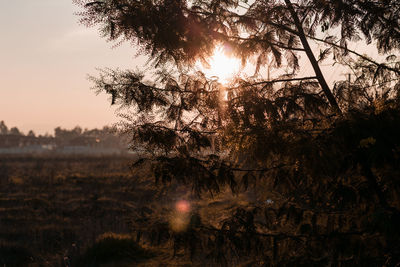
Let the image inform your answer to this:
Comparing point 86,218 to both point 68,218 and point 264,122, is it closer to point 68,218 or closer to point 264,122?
point 68,218

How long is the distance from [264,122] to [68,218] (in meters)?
11.3

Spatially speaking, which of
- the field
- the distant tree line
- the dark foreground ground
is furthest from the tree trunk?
the distant tree line

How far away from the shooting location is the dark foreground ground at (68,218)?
880 centimetres

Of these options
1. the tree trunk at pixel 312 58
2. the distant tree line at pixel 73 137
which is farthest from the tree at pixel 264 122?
the distant tree line at pixel 73 137

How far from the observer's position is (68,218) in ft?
44.4

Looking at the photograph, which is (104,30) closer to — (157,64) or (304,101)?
(157,64)

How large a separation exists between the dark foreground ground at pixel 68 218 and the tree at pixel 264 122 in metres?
0.65

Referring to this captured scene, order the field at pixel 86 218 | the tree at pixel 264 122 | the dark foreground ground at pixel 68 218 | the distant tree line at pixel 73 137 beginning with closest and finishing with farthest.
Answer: the tree at pixel 264 122 → the field at pixel 86 218 → the dark foreground ground at pixel 68 218 → the distant tree line at pixel 73 137

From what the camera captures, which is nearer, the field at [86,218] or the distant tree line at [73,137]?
the field at [86,218]

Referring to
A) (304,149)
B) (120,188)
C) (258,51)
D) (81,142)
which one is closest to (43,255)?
(258,51)

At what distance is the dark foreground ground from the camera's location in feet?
28.9

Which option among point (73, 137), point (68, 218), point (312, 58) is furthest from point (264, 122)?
point (73, 137)

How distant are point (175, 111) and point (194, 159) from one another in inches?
21.7

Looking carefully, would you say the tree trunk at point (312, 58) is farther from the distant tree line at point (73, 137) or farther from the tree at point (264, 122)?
the distant tree line at point (73, 137)
